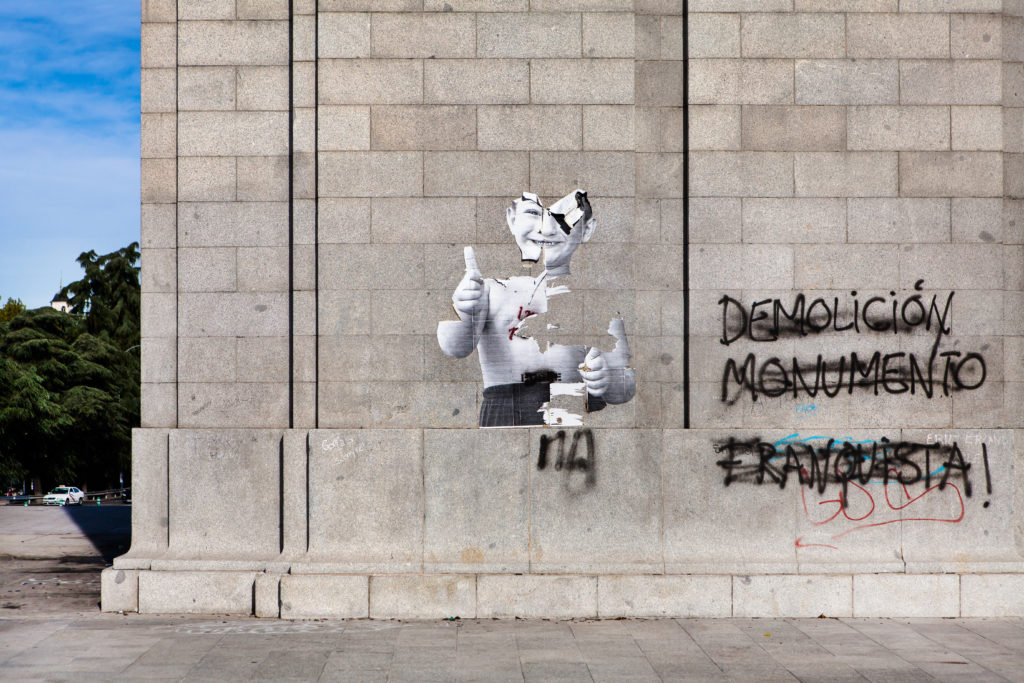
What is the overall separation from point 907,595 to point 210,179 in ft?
32.5

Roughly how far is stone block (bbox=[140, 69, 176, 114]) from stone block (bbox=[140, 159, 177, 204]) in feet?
2.20

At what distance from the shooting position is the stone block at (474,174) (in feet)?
36.0

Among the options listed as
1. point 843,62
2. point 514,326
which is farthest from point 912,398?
point 514,326

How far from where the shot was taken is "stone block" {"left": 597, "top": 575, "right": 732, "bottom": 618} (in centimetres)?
1046

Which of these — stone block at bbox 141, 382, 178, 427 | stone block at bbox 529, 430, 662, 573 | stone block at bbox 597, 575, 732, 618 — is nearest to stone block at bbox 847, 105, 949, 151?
stone block at bbox 529, 430, 662, 573

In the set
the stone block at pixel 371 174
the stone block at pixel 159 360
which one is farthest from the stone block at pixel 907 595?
the stone block at pixel 159 360

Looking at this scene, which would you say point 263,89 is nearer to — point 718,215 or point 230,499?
point 230,499

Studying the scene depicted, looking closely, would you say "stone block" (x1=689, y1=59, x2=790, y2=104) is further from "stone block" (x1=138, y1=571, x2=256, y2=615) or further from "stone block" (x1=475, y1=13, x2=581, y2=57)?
"stone block" (x1=138, y1=571, x2=256, y2=615)

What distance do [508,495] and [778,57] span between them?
250 inches

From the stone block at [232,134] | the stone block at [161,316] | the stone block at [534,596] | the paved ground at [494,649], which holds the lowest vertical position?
the paved ground at [494,649]

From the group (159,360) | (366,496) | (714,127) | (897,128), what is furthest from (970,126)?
(159,360)

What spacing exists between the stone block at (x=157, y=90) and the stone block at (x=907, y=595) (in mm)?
10338

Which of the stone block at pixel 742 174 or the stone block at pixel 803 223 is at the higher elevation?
the stone block at pixel 742 174

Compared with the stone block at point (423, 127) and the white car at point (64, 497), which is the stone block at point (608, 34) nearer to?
the stone block at point (423, 127)
